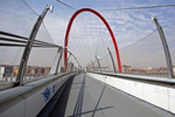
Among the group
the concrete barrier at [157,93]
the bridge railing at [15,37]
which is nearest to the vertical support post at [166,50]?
the concrete barrier at [157,93]

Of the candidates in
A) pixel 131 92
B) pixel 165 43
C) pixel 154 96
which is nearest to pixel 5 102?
pixel 154 96

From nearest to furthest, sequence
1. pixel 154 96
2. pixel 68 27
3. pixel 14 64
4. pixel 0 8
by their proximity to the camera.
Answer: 1. pixel 0 8
2. pixel 14 64
3. pixel 154 96
4. pixel 68 27

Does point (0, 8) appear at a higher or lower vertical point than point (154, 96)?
higher

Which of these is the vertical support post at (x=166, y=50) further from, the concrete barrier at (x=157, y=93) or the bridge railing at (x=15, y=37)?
the bridge railing at (x=15, y=37)

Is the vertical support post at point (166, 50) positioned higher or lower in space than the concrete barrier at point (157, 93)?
higher

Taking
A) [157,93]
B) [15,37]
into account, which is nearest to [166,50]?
[157,93]

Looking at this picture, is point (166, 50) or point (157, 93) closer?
point (157, 93)

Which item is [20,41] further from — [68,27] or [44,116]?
[68,27]

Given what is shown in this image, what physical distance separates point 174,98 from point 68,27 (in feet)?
122

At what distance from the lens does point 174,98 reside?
14.1 feet

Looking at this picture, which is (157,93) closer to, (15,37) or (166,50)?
(166,50)

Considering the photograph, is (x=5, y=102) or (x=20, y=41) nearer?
(x=5, y=102)

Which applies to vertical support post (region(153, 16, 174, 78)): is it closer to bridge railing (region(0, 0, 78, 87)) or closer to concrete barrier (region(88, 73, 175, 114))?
concrete barrier (region(88, 73, 175, 114))

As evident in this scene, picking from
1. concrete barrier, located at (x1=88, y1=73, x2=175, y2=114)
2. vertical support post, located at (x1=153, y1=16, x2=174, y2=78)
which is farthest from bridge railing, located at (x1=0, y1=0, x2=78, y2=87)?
concrete barrier, located at (x1=88, y1=73, x2=175, y2=114)
